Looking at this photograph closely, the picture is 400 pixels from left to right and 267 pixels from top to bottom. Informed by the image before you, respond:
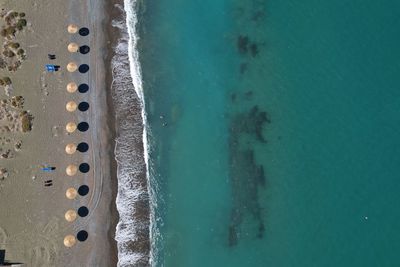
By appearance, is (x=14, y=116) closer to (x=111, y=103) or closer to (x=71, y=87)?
(x=71, y=87)

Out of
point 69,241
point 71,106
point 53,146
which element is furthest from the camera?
point 71,106

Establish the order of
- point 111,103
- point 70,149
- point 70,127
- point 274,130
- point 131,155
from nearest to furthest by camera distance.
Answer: point 70,149, point 70,127, point 131,155, point 111,103, point 274,130

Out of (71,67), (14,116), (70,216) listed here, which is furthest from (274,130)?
(14,116)

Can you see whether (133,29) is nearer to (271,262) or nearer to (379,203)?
(271,262)

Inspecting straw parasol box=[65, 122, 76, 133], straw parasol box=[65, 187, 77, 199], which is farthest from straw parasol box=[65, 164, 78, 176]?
straw parasol box=[65, 122, 76, 133]

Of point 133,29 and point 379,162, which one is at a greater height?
point 133,29

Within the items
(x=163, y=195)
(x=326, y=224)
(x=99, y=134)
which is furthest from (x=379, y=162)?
(x=99, y=134)
